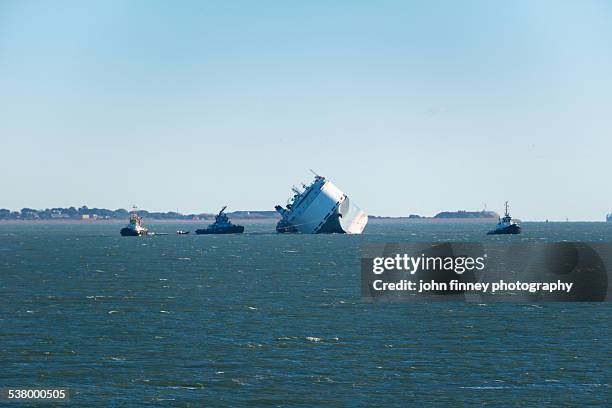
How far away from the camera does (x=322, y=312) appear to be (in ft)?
237

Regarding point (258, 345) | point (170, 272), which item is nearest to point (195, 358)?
point (258, 345)

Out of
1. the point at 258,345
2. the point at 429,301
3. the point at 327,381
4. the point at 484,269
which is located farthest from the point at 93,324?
the point at 484,269

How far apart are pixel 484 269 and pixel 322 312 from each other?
60.0 meters

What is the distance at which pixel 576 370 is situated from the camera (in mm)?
48438

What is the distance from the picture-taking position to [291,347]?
181 ft

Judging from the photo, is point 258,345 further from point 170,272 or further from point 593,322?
point 170,272

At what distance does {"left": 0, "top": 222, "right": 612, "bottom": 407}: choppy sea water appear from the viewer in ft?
143

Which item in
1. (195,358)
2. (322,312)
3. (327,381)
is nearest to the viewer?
(327,381)

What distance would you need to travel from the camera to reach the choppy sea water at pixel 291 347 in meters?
43.4

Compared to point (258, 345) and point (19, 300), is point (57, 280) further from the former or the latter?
point (258, 345)

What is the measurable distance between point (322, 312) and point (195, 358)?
72.3ft

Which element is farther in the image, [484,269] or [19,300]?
[484,269]

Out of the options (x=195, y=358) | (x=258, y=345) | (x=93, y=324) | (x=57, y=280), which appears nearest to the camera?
(x=195, y=358)

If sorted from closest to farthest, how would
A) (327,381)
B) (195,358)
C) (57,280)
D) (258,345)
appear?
(327,381), (195,358), (258,345), (57,280)
